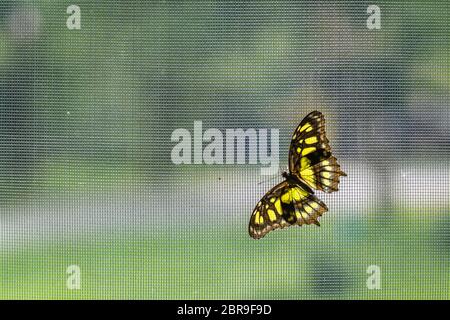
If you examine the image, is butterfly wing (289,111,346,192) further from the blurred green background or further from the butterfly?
the blurred green background

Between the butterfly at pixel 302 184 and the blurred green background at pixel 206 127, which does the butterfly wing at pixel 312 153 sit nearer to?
the butterfly at pixel 302 184

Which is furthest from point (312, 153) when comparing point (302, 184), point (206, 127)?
point (206, 127)

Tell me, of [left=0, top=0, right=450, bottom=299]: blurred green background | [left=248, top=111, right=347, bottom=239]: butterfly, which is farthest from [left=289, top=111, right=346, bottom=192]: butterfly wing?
[left=0, top=0, right=450, bottom=299]: blurred green background

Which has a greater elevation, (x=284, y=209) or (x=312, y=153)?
(x=312, y=153)

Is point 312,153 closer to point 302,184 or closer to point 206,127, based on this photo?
point 302,184

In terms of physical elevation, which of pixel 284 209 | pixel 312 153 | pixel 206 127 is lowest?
pixel 284 209

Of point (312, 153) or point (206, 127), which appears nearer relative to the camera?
point (312, 153)

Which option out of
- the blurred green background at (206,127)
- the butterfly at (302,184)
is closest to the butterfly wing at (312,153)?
the butterfly at (302,184)
